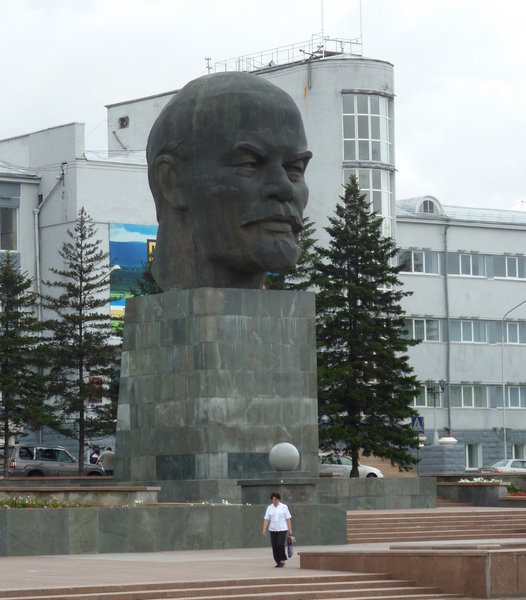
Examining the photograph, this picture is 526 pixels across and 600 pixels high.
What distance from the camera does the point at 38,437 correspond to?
225ft

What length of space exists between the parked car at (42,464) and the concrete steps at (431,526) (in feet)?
75.8

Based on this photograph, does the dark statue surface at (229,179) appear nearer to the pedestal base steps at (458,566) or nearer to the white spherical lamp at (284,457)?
the white spherical lamp at (284,457)

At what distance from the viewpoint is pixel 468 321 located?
77.6 meters

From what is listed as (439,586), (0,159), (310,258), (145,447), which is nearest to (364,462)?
(310,258)

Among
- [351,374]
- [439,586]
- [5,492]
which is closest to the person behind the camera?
[439,586]

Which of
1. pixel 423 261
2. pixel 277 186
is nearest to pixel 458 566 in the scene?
pixel 277 186

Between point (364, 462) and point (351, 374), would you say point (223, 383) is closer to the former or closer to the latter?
point (351, 374)

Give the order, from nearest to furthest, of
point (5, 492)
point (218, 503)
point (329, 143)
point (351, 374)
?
point (5, 492), point (218, 503), point (351, 374), point (329, 143)

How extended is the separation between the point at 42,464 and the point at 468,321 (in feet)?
90.5

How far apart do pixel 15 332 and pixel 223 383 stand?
20.8 metres

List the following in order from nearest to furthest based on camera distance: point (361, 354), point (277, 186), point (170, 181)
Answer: point (277, 186) < point (170, 181) < point (361, 354)

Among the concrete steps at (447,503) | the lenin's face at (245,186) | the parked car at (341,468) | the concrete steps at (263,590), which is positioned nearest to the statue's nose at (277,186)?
the lenin's face at (245,186)

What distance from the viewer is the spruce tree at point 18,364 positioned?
2090 inches

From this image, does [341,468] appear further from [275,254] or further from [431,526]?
[275,254]
